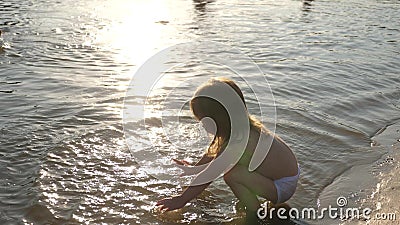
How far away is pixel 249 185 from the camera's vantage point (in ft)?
12.2

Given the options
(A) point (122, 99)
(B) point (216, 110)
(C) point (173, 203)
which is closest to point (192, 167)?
(C) point (173, 203)

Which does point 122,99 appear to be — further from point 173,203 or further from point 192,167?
point 173,203

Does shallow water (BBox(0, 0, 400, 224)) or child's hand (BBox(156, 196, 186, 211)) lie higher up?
child's hand (BBox(156, 196, 186, 211))

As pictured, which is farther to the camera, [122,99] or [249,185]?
[122,99]

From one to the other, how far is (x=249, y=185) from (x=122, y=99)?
11.2 ft

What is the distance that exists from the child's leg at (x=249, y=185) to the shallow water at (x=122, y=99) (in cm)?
24

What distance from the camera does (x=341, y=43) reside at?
11.4 meters

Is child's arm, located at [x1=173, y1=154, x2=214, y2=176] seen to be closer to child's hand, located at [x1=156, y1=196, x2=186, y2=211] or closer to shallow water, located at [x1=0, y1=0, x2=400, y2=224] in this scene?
shallow water, located at [x1=0, y1=0, x2=400, y2=224]

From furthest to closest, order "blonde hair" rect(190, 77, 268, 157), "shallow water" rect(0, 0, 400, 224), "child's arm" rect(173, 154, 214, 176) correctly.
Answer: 1. "shallow water" rect(0, 0, 400, 224)
2. "child's arm" rect(173, 154, 214, 176)
3. "blonde hair" rect(190, 77, 268, 157)

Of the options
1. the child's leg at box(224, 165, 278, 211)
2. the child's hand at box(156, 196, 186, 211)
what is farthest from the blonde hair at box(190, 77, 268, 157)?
the child's hand at box(156, 196, 186, 211)

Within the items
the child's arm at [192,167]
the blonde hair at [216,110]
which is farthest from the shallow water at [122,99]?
the blonde hair at [216,110]

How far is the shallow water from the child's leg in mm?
240

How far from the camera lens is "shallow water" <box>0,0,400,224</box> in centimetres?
416

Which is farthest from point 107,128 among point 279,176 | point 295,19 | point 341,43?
point 295,19
